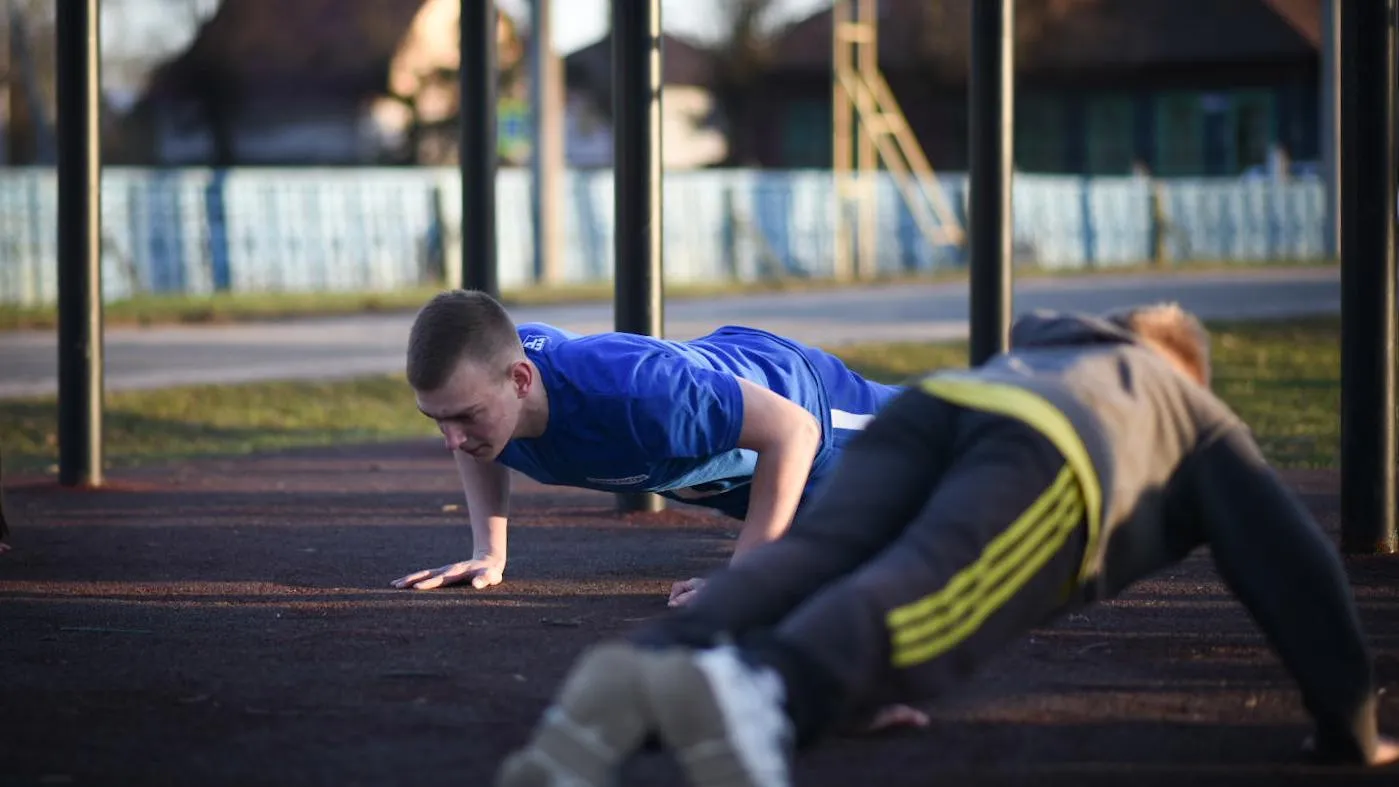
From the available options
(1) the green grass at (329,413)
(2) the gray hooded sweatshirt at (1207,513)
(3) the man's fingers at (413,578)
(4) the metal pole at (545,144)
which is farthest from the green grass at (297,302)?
(2) the gray hooded sweatshirt at (1207,513)

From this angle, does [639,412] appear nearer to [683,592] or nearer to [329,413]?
[683,592]

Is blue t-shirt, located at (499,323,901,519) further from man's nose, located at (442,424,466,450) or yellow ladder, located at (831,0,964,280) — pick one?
yellow ladder, located at (831,0,964,280)

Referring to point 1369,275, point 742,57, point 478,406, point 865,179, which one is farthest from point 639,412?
point 742,57

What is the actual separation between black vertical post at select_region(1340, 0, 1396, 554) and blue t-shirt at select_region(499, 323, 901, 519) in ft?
7.05

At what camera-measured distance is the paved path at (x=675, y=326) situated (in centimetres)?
1324

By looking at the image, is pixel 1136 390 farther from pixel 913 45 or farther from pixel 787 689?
pixel 913 45

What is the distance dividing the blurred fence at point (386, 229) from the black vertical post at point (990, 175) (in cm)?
1599

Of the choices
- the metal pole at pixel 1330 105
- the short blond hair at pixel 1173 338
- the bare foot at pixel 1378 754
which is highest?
the metal pole at pixel 1330 105

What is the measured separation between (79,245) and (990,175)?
13.1 ft

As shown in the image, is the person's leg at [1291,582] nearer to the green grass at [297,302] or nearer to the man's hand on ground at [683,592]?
the man's hand on ground at [683,592]

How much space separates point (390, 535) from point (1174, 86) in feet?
142

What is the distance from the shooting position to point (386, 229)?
91.9ft

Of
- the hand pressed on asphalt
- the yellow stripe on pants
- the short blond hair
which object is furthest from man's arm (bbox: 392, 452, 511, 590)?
the yellow stripe on pants

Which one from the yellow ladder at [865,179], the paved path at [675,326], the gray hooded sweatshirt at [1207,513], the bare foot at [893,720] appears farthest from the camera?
the yellow ladder at [865,179]
